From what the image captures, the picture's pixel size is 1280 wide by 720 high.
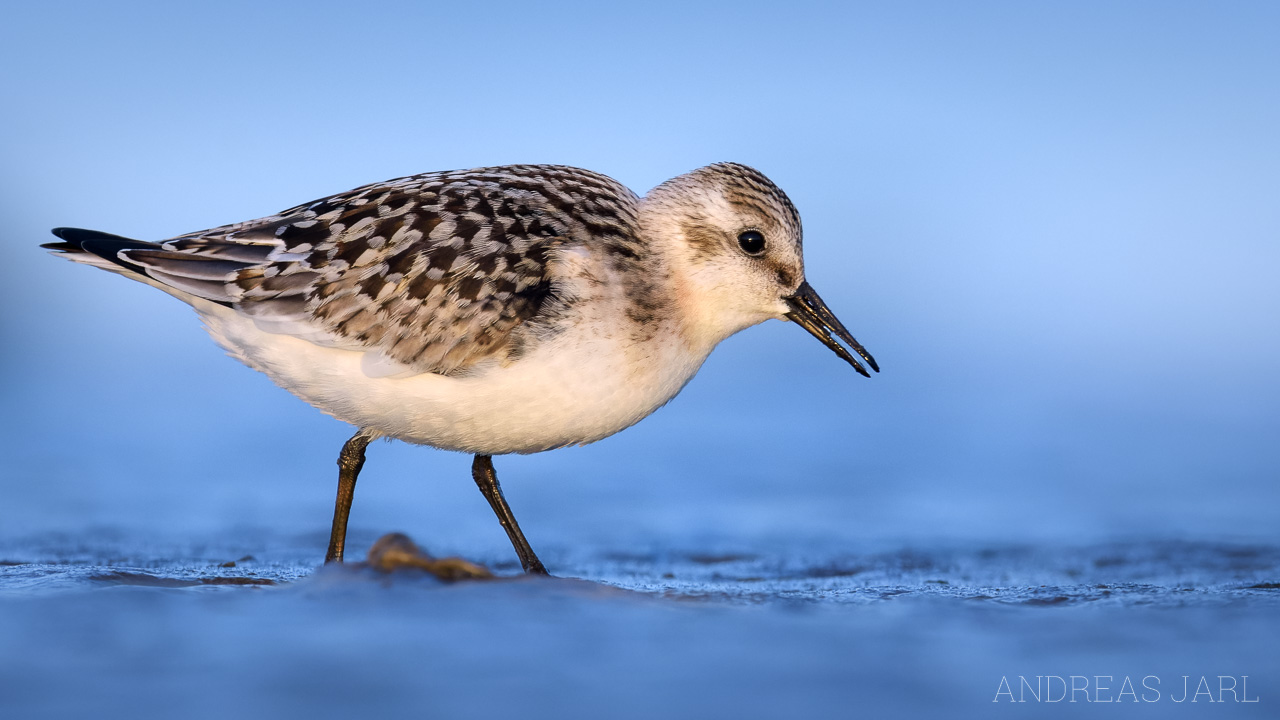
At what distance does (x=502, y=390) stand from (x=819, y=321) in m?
1.96

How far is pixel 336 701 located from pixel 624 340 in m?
2.68

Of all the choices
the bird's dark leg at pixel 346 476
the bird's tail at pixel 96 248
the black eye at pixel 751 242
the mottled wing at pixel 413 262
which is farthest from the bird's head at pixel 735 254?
the bird's tail at pixel 96 248

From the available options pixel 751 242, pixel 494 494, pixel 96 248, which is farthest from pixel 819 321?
pixel 96 248

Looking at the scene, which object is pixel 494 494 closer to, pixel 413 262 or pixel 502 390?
pixel 502 390

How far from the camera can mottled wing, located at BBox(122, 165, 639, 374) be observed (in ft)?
19.0

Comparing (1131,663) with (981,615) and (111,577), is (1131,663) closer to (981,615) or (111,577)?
(981,615)

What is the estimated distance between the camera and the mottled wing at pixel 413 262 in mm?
5789

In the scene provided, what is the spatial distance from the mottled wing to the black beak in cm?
105

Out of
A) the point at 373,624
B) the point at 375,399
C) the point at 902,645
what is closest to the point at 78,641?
the point at 373,624

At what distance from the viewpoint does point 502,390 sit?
5727 millimetres

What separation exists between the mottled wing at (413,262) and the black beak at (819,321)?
3.43ft

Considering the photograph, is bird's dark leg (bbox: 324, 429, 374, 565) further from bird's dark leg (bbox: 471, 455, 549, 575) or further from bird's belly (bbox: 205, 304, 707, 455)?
bird's dark leg (bbox: 471, 455, 549, 575)

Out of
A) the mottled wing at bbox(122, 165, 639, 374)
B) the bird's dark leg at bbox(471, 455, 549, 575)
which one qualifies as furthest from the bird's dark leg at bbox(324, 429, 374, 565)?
the mottled wing at bbox(122, 165, 639, 374)

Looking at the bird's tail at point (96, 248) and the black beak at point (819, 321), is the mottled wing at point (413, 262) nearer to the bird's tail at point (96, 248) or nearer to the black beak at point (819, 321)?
the bird's tail at point (96, 248)
